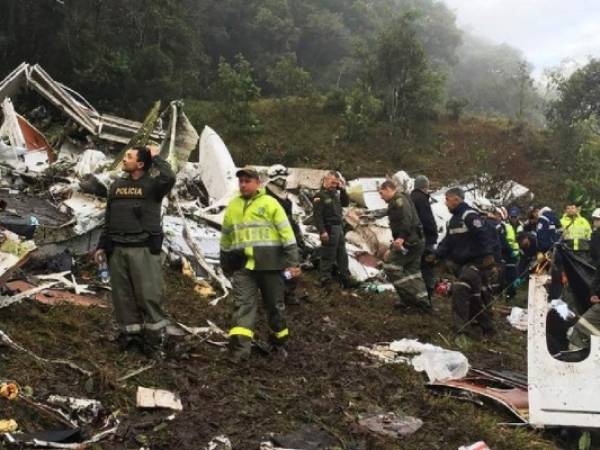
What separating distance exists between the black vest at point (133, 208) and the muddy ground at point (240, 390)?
0.87 meters

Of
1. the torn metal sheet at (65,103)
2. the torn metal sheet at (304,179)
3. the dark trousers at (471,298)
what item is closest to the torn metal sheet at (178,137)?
the torn metal sheet at (65,103)

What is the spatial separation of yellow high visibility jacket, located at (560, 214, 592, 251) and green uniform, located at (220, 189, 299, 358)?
484 centimetres

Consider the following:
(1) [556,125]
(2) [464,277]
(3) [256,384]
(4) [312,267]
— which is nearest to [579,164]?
(1) [556,125]

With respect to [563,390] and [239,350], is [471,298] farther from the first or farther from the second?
[239,350]

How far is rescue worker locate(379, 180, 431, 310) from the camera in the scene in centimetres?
679

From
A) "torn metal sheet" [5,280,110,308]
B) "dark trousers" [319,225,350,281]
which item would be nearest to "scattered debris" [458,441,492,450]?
"torn metal sheet" [5,280,110,308]

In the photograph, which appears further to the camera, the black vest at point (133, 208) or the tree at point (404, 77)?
the tree at point (404, 77)

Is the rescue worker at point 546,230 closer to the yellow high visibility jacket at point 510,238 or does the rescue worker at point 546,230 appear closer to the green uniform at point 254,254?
the yellow high visibility jacket at point 510,238

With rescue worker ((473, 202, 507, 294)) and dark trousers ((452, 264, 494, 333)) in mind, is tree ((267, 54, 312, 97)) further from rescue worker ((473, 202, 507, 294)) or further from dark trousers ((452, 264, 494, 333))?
dark trousers ((452, 264, 494, 333))

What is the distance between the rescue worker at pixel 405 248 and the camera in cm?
679

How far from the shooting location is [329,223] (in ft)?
25.6

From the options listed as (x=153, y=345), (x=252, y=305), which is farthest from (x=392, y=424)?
(x=153, y=345)

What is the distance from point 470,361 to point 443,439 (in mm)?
1987

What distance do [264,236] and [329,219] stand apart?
3.27 meters
